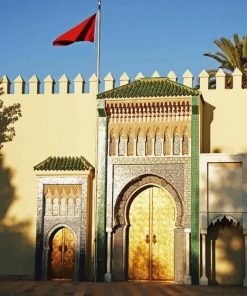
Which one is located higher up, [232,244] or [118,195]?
[118,195]

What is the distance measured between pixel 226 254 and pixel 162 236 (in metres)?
1.90

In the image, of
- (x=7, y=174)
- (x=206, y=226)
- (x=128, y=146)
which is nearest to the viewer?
(x=206, y=226)

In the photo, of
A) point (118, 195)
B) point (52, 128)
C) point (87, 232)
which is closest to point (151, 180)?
point (118, 195)

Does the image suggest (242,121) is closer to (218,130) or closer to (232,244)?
(218,130)

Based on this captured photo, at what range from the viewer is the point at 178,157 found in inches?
764

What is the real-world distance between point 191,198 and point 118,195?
2.16m

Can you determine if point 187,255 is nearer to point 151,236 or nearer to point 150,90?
point 151,236

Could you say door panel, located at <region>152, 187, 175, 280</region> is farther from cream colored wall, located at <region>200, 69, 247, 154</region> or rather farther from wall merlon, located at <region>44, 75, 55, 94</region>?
wall merlon, located at <region>44, 75, 55, 94</region>

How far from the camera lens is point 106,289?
16922 mm

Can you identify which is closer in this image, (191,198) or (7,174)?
(191,198)

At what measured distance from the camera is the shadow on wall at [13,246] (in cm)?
2056

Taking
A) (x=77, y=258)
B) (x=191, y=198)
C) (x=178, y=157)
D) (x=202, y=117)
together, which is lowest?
(x=77, y=258)

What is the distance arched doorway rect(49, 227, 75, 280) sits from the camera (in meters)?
20.0

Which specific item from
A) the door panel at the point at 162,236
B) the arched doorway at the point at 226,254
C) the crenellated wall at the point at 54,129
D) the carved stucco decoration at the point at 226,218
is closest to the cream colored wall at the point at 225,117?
the crenellated wall at the point at 54,129
